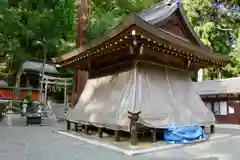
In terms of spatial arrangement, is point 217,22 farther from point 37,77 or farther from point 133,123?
point 133,123

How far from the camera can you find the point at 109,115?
24.1ft

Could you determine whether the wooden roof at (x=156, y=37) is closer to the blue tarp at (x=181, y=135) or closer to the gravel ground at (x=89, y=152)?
the blue tarp at (x=181, y=135)

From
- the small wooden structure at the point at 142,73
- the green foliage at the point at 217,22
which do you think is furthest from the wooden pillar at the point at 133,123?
the green foliage at the point at 217,22

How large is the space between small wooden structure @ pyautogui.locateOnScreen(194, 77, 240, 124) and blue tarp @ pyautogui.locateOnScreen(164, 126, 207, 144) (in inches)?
365

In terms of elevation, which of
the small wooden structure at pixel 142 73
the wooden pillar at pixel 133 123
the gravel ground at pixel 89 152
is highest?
the small wooden structure at pixel 142 73

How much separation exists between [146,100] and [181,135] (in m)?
1.33

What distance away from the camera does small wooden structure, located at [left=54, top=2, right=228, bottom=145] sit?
6758 millimetres

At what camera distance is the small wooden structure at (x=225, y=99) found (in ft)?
53.2

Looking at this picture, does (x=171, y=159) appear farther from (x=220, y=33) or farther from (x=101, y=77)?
(x=220, y=33)

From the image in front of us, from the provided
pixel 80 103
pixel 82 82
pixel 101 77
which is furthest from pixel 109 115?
pixel 82 82

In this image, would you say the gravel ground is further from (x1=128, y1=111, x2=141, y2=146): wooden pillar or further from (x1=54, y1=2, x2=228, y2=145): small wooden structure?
(x1=54, y1=2, x2=228, y2=145): small wooden structure

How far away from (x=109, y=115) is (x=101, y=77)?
205cm

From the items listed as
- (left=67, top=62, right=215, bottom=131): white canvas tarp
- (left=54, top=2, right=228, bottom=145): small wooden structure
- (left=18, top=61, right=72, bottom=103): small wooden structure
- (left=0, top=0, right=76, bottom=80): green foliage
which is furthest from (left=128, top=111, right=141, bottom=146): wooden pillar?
(left=18, top=61, right=72, bottom=103): small wooden structure

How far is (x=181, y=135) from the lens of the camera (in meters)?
7.14
